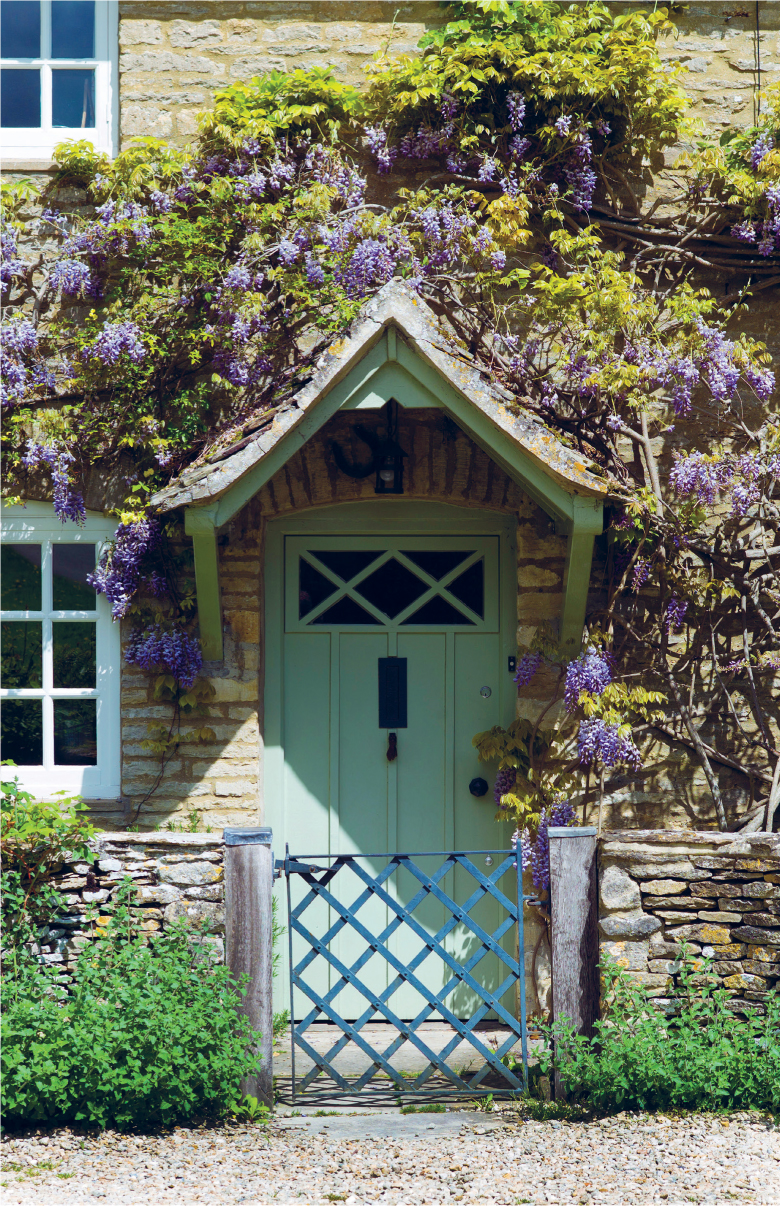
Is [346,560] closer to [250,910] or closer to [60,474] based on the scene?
[60,474]

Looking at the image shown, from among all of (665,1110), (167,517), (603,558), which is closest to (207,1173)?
(665,1110)

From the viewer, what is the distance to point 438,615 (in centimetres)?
553

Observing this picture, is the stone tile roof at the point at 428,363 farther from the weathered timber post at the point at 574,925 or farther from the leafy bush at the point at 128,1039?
the leafy bush at the point at 128,1039

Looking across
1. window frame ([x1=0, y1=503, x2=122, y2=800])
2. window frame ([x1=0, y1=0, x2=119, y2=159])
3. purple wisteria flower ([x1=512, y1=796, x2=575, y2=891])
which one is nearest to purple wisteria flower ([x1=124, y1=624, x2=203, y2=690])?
window frame ([x1=0, y1=503, x2=122, y2=800])

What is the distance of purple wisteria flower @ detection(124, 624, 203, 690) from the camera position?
5.16m

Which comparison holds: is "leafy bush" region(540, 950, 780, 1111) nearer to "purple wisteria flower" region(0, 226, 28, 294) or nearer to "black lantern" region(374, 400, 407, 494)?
"black lantern" region(374, 400, 407, 494)

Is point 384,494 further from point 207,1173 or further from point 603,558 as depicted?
point 207,1173

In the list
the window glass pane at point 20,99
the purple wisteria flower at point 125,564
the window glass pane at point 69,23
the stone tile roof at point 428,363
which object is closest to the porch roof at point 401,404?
the stone tile roof at point 428,363

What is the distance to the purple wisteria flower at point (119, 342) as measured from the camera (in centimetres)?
524

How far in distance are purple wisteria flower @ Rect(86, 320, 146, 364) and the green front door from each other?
1.29 meters

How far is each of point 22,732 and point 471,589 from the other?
2617mm

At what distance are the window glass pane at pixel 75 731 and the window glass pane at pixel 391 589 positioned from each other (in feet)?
5.37

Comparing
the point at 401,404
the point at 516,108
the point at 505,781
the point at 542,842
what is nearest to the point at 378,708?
the point at 505,781

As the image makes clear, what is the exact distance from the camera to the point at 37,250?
5555mm
